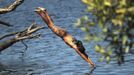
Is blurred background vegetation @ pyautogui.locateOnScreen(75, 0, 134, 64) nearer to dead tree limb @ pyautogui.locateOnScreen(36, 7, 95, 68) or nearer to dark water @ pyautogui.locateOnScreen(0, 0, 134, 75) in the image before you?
dead tree limb @ pyautogui.locateOnScreen(36, 7, 95, 68)

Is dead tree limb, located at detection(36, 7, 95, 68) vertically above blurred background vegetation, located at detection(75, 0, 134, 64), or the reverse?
blurred background vegetation, located at detection(75, 0, 134, 64)

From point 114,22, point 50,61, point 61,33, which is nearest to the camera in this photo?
point 114,22

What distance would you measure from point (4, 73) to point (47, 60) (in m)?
6.57

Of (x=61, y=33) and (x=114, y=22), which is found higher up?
(x=114, y=22)

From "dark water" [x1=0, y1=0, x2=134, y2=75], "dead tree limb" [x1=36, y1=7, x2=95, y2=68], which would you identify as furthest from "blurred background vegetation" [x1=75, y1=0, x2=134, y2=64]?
"dark water" [x1=0, y1=0, x2=134, y2=75]

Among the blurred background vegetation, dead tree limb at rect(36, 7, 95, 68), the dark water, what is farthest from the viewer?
the dark water

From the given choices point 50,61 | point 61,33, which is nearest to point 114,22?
point 61,33

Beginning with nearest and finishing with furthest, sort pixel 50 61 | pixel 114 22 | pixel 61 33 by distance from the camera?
pixel 114 22 → pixel 61 33 → pixel 50 61

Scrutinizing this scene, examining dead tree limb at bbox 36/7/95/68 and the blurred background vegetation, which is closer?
the blurred background vegetation

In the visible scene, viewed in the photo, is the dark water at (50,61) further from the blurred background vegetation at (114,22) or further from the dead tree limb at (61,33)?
the blurred background vegetation at (114,22)

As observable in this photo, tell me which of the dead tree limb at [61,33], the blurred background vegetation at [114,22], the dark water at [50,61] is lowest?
the dark water at [50,61]

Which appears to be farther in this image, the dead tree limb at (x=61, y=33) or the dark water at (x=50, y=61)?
the dark water at (x=50, y=61)

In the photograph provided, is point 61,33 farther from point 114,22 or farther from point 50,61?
point 114,22

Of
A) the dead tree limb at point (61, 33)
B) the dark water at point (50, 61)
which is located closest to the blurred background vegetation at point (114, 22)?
the dead tree limb at point (61, 33)
